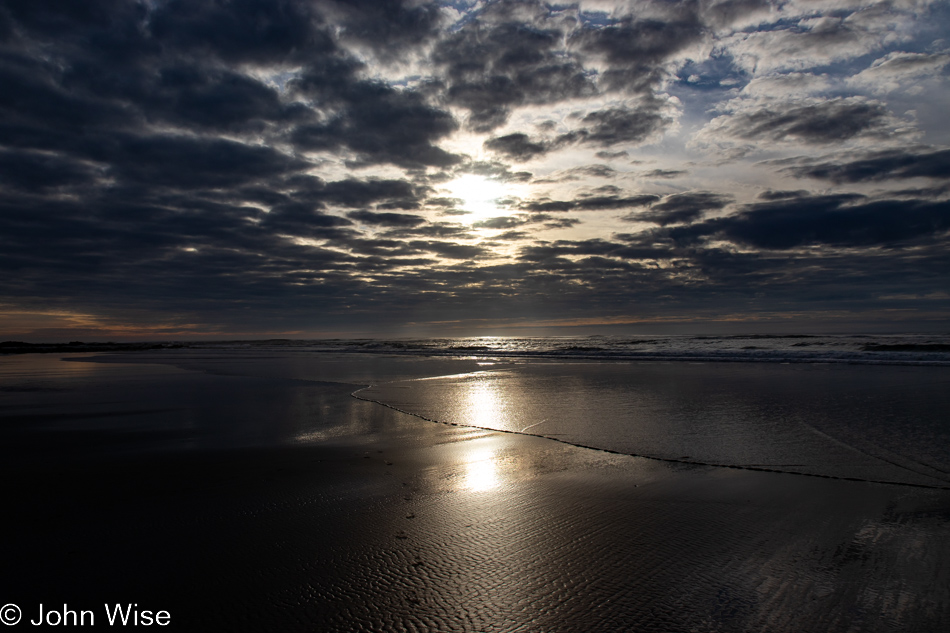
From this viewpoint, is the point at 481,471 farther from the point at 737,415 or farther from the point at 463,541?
the point at 737,415

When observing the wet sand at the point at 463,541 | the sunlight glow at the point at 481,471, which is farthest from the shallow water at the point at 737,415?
the sunlight glow at the point at 481,471

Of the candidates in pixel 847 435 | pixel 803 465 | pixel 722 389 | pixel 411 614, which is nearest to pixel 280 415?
pixel 411 614

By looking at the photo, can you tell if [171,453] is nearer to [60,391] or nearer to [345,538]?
[345,538]

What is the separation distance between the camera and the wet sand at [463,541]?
2490 mm

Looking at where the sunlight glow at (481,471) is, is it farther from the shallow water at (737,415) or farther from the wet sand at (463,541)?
the shallow water at (737,415)

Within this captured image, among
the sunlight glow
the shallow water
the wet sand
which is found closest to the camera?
the wet sand

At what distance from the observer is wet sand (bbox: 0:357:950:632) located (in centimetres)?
249

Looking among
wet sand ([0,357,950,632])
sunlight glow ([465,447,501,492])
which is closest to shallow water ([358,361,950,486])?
wet sand ([0,357,950,632])

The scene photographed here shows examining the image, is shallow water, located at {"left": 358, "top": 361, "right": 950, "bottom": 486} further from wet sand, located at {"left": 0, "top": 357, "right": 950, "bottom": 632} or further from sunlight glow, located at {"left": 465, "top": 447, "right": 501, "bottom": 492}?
sunlight glow, located at {"left": 465, "top": 447, "right": 501, "bottom": 492}

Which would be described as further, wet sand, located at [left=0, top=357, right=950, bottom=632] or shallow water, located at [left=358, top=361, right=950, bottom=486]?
shallow water, located at [left=358, top=361, right=950, bottom=486]

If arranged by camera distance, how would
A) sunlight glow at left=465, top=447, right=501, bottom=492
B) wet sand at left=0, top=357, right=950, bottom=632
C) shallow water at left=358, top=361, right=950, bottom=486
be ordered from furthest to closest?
1. shallow water at left=358, top=361, right=950, bottom=486
2. sunlight glow at left=465, top=447, right=501, bottom=492
3. wet sand at left=0, top=357, right=950, bottom=632

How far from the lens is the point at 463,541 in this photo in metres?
3.33

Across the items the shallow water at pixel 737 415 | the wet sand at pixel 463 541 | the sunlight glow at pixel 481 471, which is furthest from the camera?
the shallow water at pixel 737 415

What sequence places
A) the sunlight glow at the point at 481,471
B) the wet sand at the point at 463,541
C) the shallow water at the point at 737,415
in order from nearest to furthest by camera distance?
1. the wet sand at the point at 463,541
2. the sunlight glow at the point at 481,471
3. the shallow water at the point at 737,415
